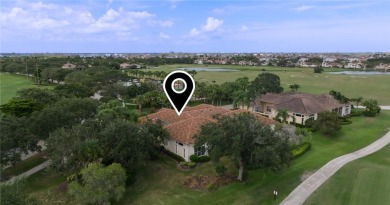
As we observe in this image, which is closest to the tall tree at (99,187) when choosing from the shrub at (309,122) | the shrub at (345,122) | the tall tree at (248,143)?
the tall tree at (248,143)

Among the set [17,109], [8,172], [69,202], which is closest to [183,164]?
[69,202]

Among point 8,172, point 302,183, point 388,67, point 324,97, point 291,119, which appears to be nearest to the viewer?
point 302,183

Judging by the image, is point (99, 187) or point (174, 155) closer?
point (99, 187)

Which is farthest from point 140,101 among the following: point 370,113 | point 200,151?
point 370,113

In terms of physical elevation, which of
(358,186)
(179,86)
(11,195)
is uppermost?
(179,86)

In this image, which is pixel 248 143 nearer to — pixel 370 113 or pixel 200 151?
pixel 200 151

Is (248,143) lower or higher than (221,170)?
higher

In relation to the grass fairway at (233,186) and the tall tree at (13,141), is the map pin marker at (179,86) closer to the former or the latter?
the grass fairway at (233,186)

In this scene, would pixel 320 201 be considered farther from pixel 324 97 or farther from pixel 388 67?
pixel 388 67
